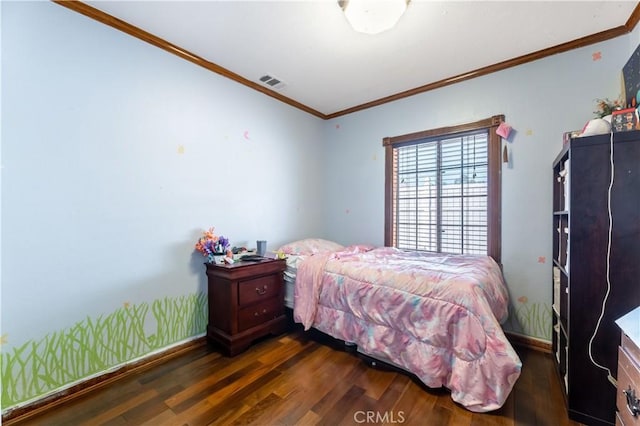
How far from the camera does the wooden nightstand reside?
7.04 feet

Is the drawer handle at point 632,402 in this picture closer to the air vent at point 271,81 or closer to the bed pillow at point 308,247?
the bed pillow at point 308,247

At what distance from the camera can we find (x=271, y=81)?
9.12 ft

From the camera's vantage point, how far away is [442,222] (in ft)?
9.37

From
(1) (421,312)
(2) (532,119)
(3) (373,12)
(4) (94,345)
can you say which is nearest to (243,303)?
(4) (94,345)

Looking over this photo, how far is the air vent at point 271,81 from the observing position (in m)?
2.70

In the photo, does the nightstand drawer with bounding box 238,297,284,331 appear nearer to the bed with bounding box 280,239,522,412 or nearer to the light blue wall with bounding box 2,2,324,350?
the bed with bounding box 280,239,522,412

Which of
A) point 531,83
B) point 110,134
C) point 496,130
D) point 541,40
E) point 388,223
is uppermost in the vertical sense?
point 541,40

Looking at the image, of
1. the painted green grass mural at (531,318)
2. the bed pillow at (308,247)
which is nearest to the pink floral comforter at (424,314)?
the bed pillow at (308,247)

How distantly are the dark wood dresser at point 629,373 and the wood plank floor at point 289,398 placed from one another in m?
0.56

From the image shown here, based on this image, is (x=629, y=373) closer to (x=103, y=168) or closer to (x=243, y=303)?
(x=243, y=303)

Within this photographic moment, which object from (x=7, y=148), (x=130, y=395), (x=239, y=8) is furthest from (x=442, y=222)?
(x=7, y=148)

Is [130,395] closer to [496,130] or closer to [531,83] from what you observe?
[496,130]

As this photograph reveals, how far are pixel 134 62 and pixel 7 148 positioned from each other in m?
1.00

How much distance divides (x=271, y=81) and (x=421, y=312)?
2.59 metres
